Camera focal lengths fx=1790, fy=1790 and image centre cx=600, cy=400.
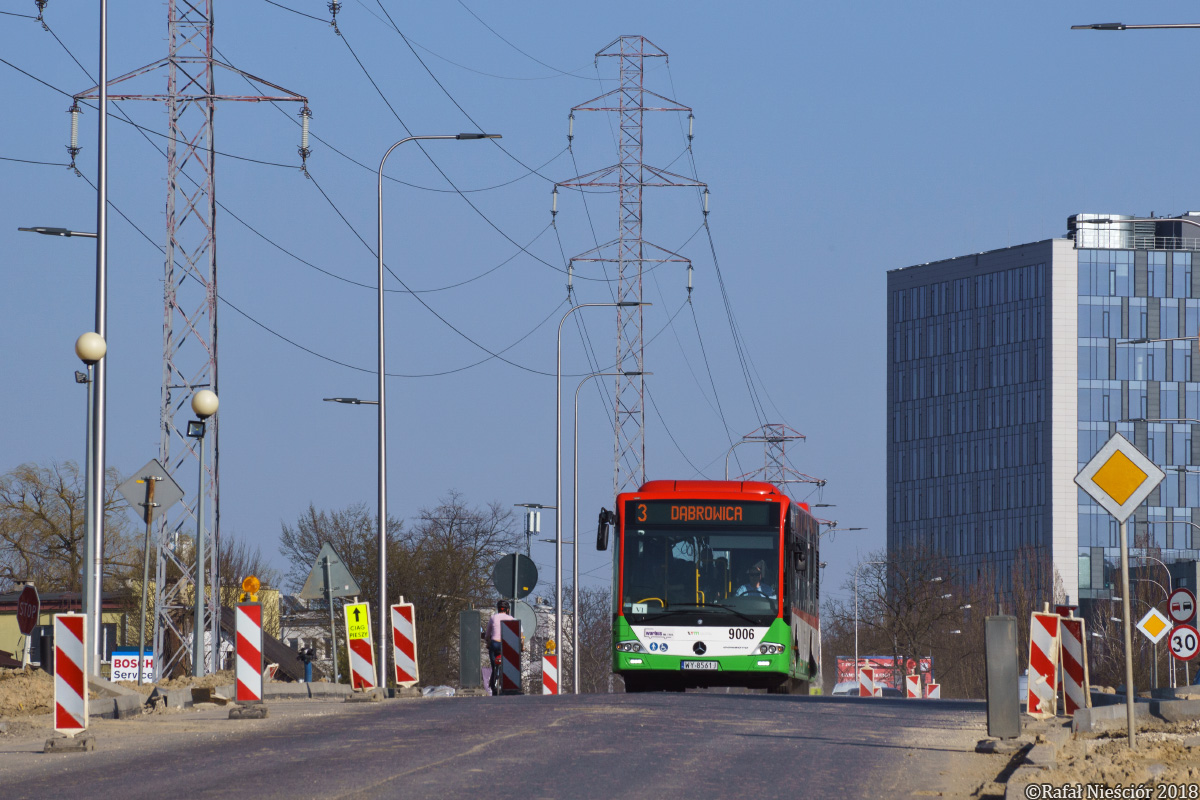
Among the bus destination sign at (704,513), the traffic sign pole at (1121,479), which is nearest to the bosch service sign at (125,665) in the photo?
the bus destination sign at (704,513)

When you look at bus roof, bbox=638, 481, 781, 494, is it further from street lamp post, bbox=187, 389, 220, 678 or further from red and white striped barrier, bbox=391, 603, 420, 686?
street lamp post, bbox=187, 389, 220, 678

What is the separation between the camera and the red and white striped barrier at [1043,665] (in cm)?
1777

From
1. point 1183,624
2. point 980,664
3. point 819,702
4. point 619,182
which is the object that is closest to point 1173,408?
point 980,664

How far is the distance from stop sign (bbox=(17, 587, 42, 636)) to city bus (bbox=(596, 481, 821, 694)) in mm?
10260

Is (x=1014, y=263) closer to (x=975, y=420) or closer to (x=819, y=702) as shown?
(x=975, y=420)

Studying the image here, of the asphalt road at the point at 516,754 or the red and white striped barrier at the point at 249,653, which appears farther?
the red and white striped barrier at the point at 249,653

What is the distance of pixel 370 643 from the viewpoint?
2391 cm

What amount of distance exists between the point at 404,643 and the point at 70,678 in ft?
29.4

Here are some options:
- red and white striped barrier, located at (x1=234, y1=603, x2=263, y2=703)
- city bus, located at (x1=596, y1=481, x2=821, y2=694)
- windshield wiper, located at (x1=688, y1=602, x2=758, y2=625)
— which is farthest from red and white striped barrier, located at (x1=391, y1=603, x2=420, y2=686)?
windshield wiper, located at (x1=688, y1=602, x2=758, y2=625)

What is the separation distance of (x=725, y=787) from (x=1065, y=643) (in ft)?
26.5

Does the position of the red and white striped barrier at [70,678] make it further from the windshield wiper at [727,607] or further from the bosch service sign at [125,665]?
the bosch service sign at [125,665]

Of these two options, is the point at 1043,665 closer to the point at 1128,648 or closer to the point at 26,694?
the point at 1128,648

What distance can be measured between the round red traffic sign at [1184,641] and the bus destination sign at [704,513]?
38.2 feet

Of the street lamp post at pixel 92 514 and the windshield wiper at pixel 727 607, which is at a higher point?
the street lamp post at pixel 92 514
